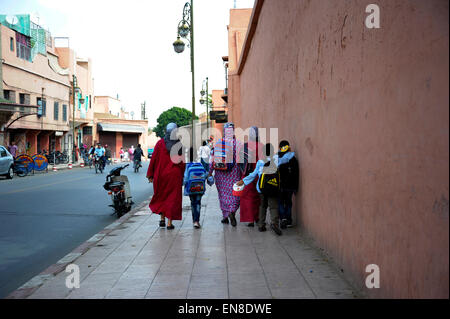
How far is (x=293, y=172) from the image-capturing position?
8.14m

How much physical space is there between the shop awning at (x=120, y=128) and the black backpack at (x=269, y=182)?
5289cm

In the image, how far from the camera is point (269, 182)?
26.1 feet

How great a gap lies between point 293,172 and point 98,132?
54.7 m

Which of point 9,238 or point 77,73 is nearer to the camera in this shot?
point 9,238

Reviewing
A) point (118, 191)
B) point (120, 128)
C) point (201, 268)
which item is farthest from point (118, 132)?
point (201, 268)

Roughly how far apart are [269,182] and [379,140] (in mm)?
3927

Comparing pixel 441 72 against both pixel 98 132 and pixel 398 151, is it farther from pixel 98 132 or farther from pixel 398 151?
pixel 98 132

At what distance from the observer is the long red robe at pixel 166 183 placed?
28.3 ft

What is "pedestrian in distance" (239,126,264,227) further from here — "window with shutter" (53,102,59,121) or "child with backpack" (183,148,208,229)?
"window with shutter" (53,102,59,121)

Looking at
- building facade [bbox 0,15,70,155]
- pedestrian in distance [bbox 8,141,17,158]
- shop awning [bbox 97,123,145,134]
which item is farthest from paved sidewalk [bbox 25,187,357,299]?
shop awning [bbox 97,123,145,134]

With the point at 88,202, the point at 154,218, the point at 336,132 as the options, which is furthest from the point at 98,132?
the point at 336,132

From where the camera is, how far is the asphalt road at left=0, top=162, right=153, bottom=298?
6.36m

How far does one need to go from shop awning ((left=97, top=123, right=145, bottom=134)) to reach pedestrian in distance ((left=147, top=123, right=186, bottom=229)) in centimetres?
5171

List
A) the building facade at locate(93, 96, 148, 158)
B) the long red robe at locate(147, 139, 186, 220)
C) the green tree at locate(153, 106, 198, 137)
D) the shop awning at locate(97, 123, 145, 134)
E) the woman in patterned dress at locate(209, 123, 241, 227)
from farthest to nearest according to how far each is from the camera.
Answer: the green tree at locate(153, 106, 198, 137) → the building facade at locate(93, 96, 148, 158) → the shop awning at locate(97, 123, 145, 134) → the woman in patterned dress at locate(209, 123, 241, 227) → the long red robe at locate(147, 139, 186, 220)
